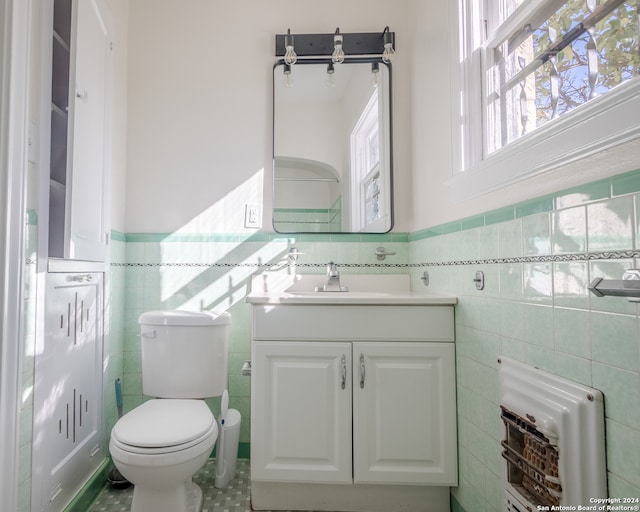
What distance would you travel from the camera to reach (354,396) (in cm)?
152

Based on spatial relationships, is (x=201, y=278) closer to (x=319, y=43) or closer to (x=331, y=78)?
(x=331, y=78)

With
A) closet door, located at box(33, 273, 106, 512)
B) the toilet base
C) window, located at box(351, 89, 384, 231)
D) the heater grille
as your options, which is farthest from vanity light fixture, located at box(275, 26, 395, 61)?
the toilet base

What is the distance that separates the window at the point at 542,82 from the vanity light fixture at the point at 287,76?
96cm

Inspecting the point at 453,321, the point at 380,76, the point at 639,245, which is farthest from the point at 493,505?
the point at 380,76

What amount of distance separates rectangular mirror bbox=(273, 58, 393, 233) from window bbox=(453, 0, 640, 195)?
2.24ft

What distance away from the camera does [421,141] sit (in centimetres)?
199

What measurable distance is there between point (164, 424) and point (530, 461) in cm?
122

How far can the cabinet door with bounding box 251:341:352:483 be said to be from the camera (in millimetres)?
1519

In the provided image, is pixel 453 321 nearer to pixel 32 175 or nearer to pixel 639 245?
pixel 639 245

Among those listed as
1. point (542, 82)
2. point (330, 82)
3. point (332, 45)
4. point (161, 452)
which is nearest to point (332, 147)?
point (330, 82)

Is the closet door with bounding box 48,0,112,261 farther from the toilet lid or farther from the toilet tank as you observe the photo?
the toilet lid

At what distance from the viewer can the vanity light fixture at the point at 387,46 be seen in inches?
81.4

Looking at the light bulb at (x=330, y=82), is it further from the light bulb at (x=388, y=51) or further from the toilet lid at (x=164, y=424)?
the toilet lid at (x=164, y=424)

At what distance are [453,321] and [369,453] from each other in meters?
0.63
